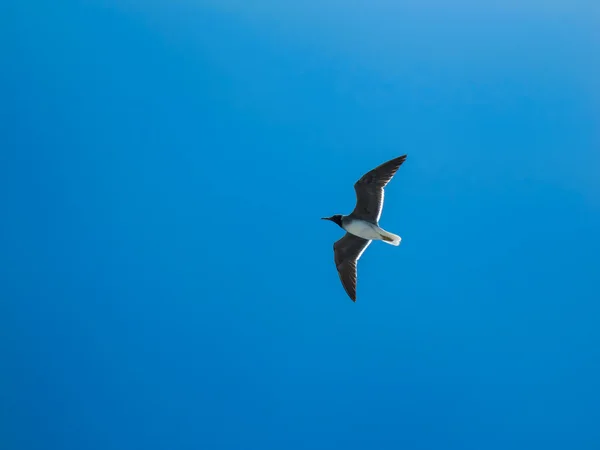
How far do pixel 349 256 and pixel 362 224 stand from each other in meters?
1.33

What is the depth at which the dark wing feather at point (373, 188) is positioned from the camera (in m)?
11.1

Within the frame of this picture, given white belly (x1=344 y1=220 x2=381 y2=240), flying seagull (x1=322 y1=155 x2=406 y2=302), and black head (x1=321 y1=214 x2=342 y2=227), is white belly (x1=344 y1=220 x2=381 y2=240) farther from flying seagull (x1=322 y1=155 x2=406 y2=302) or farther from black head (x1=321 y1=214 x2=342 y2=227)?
black head (x1=321 y1=214 x2=342 y2=227)

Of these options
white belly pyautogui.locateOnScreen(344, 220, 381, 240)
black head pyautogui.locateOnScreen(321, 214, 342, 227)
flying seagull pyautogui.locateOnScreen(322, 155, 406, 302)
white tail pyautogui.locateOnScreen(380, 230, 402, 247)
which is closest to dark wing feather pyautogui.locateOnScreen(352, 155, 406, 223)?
flying seagull pyautogui.locateOnScreen(322, 155, 406, 302)

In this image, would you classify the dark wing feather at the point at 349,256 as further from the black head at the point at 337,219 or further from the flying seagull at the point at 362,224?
the black head at the point at 337,219

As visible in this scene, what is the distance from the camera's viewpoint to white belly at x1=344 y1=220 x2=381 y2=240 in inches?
452

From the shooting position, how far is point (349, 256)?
1271 cm

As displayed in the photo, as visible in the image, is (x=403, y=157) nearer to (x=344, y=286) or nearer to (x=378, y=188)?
(x=378, y=188)

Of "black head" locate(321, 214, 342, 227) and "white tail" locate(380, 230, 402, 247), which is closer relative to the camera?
"white tail" locate(380, 230, 402, 247)

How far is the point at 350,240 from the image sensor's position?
494 inches

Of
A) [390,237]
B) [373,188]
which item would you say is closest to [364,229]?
[390,237]

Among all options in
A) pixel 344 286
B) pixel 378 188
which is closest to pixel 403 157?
pixel 378 188

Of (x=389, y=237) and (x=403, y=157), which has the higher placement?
(x=403, y=157)

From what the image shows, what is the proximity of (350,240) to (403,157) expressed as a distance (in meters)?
2.38

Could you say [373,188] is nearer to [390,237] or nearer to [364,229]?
[364,229]
